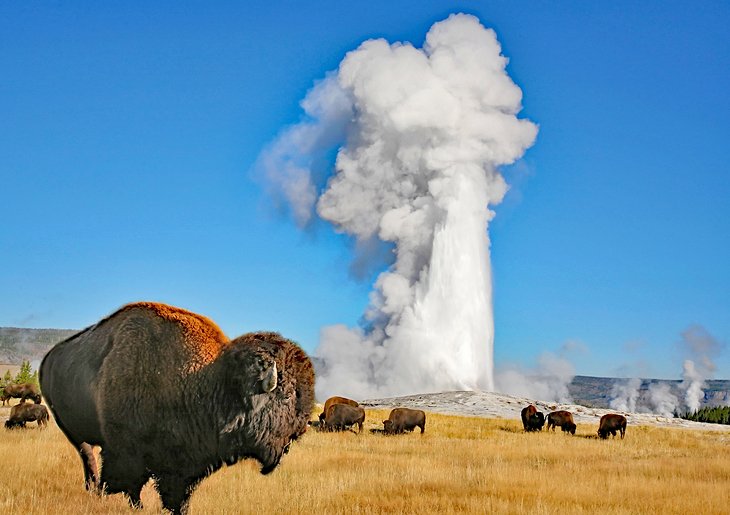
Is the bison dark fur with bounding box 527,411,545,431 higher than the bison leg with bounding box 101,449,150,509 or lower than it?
higher

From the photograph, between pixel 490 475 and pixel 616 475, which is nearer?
pixel 490 475

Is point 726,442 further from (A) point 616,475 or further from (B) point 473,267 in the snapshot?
(B) point 473,267

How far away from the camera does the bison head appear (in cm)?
637

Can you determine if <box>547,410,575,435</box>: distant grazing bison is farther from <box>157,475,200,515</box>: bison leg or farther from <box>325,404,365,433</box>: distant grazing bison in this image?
<box>157,475,200,515</box>: bison leg

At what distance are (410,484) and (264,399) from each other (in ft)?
17.4

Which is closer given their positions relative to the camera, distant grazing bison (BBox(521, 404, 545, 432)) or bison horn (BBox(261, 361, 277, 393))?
bison horn (BBox(261, 361, 277, 393))

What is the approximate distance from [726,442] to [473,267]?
4847 cm

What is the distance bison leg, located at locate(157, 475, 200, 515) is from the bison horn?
156cm

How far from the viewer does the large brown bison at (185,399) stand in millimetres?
6445

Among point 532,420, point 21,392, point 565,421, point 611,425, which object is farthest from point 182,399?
point 21,392

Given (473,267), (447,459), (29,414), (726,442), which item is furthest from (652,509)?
(473,267)

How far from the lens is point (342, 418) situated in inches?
979

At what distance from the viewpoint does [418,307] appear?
79375 millimetres

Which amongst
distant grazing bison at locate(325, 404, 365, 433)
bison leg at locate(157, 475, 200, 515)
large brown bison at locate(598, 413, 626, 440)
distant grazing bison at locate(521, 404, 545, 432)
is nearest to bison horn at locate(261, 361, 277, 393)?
bison leg at locate(157, 475, 200, 515)
